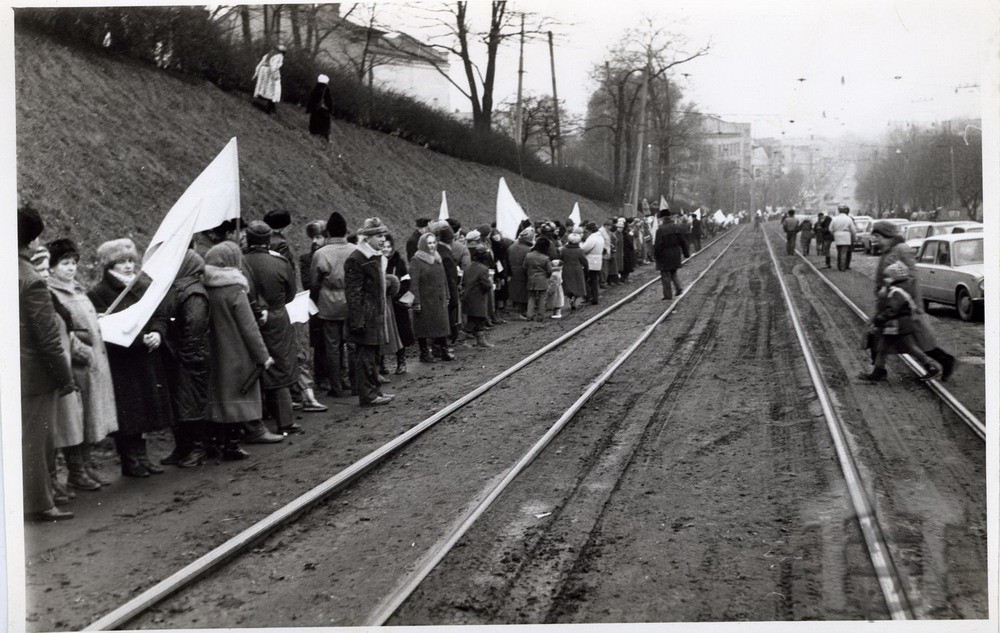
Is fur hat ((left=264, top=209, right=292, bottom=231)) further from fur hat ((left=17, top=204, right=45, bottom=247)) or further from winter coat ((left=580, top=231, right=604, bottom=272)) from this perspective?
winter coat ((left=580, top=231, right=604, bottom=272))

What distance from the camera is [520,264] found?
51.8ft

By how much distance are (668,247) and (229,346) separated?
12966mm

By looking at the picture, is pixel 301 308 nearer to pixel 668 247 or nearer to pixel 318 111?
pixel 668 247

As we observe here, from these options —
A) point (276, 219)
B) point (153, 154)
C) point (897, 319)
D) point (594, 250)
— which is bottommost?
point (897, 319)

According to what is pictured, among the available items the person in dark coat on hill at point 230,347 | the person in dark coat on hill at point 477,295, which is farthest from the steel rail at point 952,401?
the person in dark coat on hill at point 230,347

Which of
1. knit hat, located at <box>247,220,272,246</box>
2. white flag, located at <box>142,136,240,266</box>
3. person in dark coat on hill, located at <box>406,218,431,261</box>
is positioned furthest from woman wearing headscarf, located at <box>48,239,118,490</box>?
person in dark coat on hill, located at <box>406,218,431,261</box>

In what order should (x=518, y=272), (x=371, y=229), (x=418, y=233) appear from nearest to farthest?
(x=371, y=229)
(x=418, y=233)
(x=518, y=272)

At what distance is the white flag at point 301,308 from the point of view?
8508 mm

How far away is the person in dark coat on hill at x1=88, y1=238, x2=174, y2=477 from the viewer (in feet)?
20.8

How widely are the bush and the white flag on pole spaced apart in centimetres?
233

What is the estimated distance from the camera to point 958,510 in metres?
5.70

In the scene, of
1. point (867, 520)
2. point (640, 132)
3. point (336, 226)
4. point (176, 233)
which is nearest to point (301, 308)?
point (336, 226)

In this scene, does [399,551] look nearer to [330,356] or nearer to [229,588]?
[229,588]

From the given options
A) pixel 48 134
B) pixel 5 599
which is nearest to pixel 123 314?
pixel 5 599
